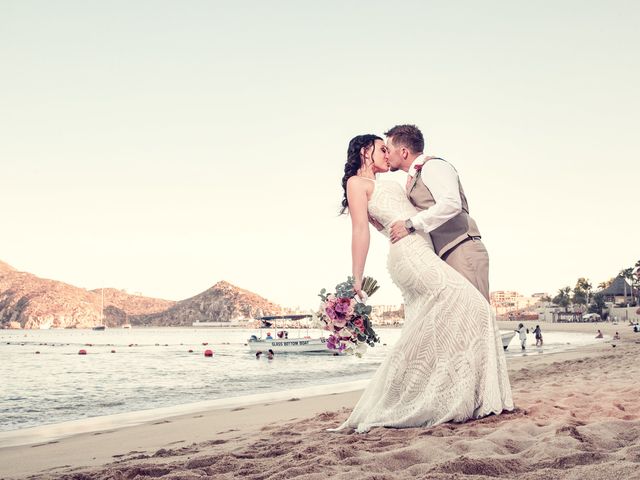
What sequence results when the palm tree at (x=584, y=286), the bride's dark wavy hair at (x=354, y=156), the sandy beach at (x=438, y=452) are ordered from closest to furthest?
the sandy beach at (x=438, y=452), the bride's dark wavy hair at (x=354, y=156), the palm tree at (x=584, y=286)

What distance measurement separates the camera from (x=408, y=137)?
14.7ft

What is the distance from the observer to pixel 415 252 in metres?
4.48

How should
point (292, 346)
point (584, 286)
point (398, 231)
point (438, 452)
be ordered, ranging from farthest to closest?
1. point (584, 286)
2. point (292, 346)
3. point (398, 231)
4. point (438, 452)

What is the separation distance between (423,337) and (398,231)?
0.81 metres

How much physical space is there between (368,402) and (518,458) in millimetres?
1671

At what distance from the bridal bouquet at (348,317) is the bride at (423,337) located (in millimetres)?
113

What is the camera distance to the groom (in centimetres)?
438

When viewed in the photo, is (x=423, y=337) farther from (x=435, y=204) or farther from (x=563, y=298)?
(x=563, y=298)

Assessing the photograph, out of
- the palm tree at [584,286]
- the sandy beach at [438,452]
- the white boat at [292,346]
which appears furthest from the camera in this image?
the palm tree at [584,286]

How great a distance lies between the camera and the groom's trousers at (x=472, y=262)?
4523 mm

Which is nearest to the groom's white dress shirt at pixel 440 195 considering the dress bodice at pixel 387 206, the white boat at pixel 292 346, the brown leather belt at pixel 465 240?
the dress bodice at pixel 387 206

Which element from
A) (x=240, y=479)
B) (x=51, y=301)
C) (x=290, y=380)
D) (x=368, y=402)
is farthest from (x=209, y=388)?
(x=51, y=301)

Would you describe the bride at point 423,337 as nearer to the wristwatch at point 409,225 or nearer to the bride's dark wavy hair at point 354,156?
the bride's dark wavy hair at point 354,156

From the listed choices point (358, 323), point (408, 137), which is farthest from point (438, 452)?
point (408, 137)
